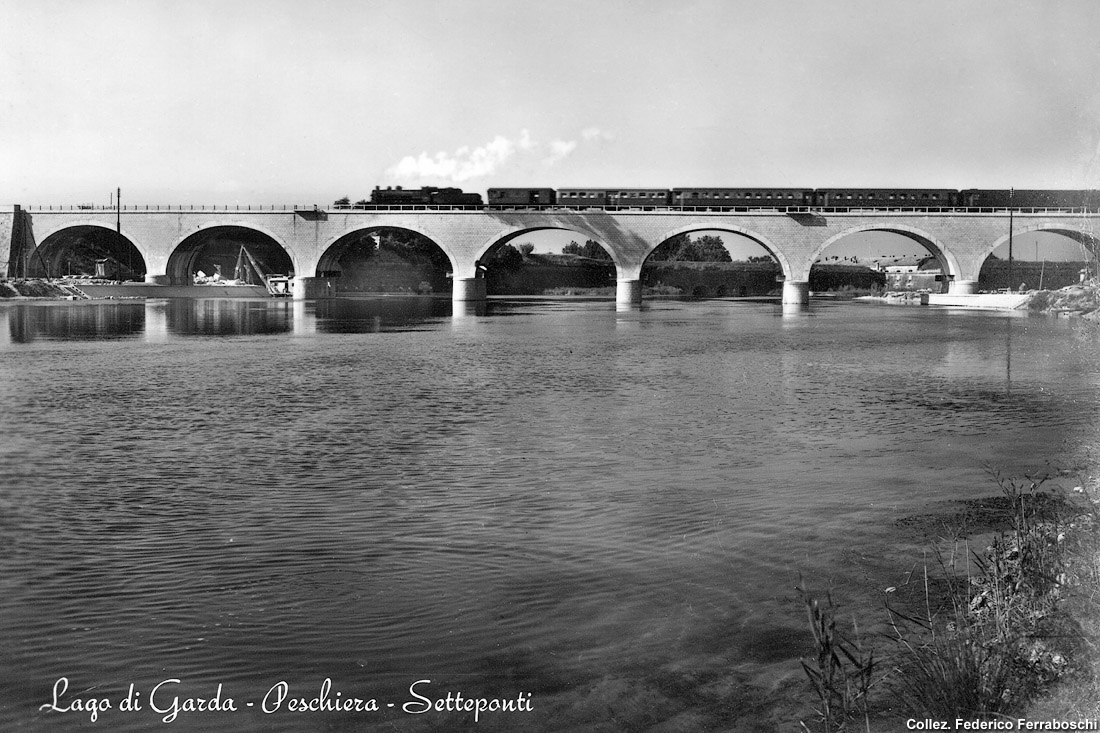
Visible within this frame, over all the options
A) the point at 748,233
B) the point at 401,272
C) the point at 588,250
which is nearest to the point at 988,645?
the point at 748,233

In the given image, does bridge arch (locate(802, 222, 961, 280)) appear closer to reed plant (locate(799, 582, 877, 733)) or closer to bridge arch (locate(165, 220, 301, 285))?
bridge arch (locate(165, 220, 301, 285))

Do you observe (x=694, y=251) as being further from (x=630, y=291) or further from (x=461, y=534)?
(x=461, y=534)

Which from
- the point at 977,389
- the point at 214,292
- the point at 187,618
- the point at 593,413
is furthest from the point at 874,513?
the point at 214,292

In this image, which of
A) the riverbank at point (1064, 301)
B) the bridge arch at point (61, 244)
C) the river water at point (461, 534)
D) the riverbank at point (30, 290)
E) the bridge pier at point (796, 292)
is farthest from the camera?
the bridge arch at point (61, 244)

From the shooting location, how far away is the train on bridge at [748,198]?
268 feet

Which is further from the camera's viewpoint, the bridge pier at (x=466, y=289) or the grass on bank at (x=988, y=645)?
the bridge pier at (x=466, y=289)

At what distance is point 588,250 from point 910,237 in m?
67.5

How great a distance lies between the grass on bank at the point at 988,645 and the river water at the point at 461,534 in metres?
0.47

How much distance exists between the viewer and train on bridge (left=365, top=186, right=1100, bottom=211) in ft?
268

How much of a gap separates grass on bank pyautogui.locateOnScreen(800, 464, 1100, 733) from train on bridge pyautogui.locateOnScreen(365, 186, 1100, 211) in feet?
254

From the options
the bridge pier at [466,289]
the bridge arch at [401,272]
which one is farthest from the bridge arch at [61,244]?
the bridge pier at [466,289]

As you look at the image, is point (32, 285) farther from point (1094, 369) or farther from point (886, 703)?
point (886, 703)

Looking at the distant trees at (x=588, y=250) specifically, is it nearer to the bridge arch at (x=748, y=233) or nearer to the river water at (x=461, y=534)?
the bridge arch at (x=748, y=233)

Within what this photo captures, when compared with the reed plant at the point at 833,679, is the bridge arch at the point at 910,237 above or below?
above
